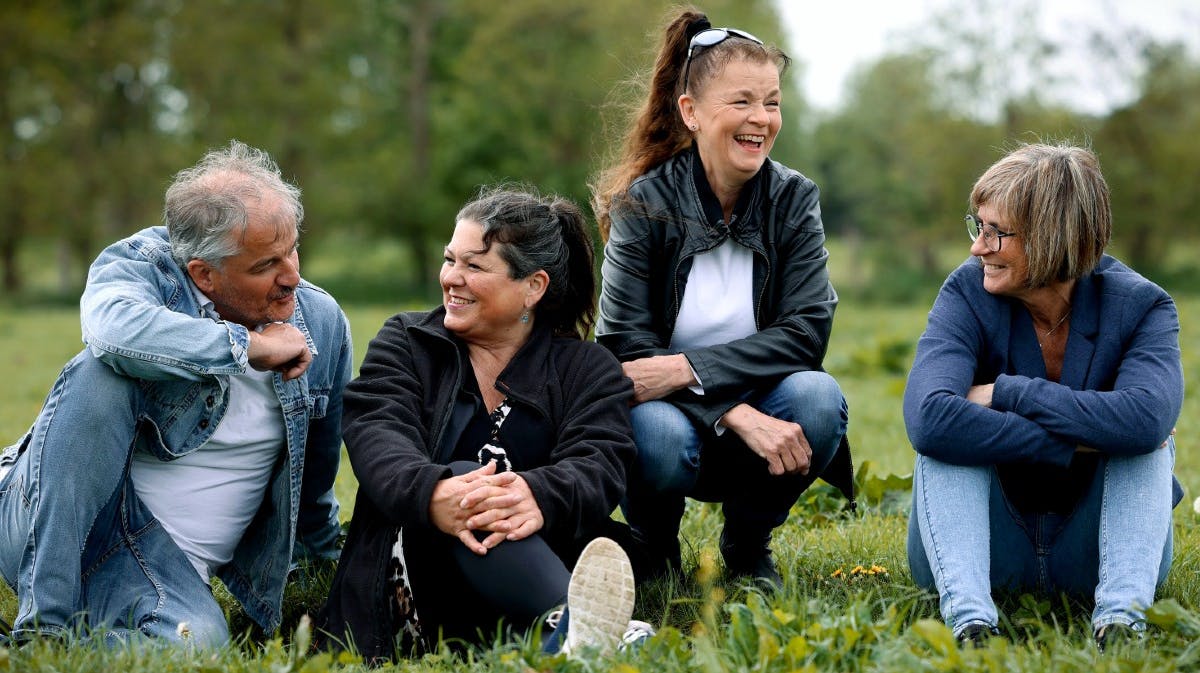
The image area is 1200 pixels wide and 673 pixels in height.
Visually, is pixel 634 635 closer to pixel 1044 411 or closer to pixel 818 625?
pixel 818 625

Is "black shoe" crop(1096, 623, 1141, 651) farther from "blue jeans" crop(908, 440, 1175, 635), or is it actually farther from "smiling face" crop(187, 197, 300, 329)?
"smiling face" crop(187, 197, 300, 329)

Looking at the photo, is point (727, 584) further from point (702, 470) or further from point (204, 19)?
point (204, 19)

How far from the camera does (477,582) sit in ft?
10.8

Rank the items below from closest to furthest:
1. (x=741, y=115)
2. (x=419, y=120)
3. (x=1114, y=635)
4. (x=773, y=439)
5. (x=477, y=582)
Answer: (x=1114, y=635) → (x=477, y=582) → (x=773, y=439) → (x=741, y=115) → (x=419, y=120)

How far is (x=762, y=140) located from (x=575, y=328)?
857 millimetres

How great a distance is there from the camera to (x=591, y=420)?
3561 millimetres

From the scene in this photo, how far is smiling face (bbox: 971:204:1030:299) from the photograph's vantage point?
3.48 metres

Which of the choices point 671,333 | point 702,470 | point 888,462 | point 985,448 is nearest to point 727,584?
point 702,470

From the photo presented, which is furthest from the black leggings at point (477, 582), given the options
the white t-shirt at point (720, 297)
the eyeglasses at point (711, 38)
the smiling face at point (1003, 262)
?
the eyeglasses at point (711, 38)

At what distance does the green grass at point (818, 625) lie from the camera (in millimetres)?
2781

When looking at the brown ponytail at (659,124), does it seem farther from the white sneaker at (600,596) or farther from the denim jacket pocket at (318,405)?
the white sneaker at (600,596)

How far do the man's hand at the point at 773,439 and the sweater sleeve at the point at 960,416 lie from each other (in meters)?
0.41

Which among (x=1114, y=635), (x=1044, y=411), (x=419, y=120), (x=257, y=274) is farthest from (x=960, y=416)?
(x=419, y=120)

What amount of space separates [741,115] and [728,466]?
3.75 feet
